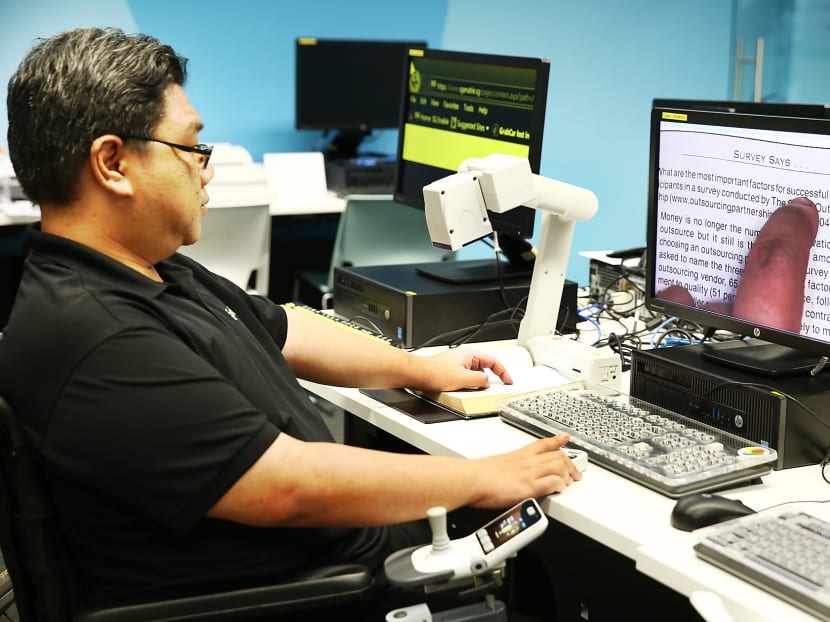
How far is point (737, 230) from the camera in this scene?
166 centimetres

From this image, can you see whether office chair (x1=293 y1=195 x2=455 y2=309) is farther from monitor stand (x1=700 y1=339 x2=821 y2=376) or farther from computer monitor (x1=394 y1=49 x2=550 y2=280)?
monitor stand (x1=700 y1=339 x2=821 y2=376)

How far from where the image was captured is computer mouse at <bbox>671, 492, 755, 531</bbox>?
1.27 meters

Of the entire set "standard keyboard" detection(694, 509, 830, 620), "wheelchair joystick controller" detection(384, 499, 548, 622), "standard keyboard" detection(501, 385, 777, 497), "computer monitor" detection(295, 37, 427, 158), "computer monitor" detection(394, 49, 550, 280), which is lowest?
"wheelchair joystick controller" detection(384, 499, 548, 622)

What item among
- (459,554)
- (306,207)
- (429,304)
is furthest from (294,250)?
(459,554)

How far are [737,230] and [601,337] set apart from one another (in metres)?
0.63

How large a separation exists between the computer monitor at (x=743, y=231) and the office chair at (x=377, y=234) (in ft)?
7.12

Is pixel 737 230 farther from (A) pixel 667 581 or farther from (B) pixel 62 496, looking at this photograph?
(B) pixel 62 496

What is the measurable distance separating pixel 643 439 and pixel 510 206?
1.73 feet

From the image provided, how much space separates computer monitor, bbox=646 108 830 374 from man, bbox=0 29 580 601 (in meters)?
0.45

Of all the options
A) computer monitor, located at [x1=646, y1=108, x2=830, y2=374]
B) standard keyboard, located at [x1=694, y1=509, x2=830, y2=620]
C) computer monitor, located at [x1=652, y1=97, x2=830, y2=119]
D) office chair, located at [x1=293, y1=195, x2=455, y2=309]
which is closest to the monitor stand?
computer monitor, located at [x1=646, y1=108, x2=830, y2=374]

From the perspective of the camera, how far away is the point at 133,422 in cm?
117

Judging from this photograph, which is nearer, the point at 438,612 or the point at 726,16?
the point at 438,612

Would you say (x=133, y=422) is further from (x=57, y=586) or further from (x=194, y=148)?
(x=194, y=148)

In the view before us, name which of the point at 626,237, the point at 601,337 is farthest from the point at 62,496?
the point at 626,237
